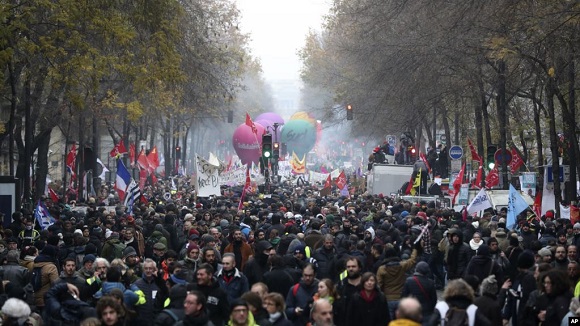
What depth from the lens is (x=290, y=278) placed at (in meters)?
12.7

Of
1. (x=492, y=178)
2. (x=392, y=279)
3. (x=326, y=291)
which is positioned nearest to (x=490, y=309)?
(x=326, y=291)

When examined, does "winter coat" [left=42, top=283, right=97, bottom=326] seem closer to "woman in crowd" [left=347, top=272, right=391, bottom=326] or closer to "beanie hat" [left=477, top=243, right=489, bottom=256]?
"woman in crowd" [left=347, top=272, right=391, bottom=326]

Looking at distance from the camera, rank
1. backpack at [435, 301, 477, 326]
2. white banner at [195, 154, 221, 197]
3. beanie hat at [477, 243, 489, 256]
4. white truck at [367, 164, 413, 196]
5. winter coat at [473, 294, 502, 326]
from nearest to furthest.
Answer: backpack at [435, 301, 477, 326]
winter coat at [473, 294, 502, 326]
beanie hat at [477, 243, 489, 256]
white banner at [195, 154, 221, 197]
white truck at [367, 164, 413, 196]

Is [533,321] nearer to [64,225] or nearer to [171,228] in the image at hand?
[171,228]

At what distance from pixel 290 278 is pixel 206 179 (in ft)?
65.2

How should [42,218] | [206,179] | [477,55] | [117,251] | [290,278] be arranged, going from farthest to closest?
[206,179] < [477,55] < [42,218] < [117,251] < [290,278]

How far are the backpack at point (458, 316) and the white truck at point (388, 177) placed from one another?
3335 centimetres

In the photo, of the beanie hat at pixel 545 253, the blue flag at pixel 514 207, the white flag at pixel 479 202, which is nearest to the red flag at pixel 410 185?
the white flag at pixel 479 202

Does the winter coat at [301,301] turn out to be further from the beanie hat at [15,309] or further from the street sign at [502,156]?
the street sign at [502,156]

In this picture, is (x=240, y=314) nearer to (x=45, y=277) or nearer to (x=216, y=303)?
(x=216, y=303)

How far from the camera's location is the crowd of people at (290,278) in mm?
9570

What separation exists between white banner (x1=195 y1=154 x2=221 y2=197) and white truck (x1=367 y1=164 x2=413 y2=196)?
38.4 feet

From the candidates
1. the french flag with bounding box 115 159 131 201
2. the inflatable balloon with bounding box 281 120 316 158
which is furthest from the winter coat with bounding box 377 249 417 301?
the inflatable balloon with bounding box 281 120 316 158

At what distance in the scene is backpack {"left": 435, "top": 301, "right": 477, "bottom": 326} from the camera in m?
9.17
